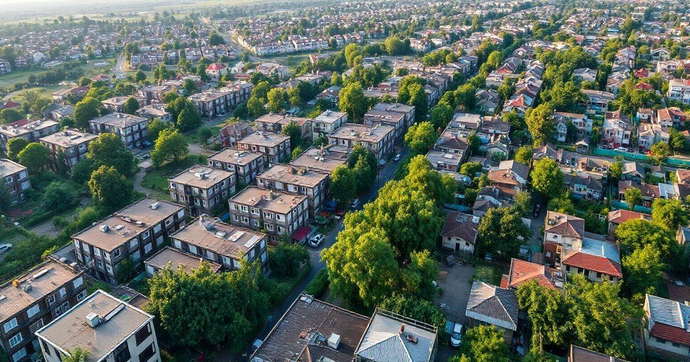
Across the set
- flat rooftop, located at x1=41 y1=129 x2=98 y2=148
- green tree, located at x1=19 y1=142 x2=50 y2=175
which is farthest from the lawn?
green tree, located at x1=19 y1=142 x2=50 y2=175

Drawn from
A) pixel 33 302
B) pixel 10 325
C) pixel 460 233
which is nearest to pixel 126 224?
pixel 33 302

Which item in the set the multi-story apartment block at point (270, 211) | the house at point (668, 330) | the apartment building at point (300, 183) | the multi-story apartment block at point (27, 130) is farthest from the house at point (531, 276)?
the multi-story apartment block at point (27, 130)

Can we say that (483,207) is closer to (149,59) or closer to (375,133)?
(375,133)

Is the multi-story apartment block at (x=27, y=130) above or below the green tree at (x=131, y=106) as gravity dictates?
below

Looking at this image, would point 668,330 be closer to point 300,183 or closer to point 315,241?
point 315,241

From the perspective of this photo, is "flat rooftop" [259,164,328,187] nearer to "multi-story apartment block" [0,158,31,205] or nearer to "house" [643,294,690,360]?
"multi-story apartment block" [0,158,31,205]

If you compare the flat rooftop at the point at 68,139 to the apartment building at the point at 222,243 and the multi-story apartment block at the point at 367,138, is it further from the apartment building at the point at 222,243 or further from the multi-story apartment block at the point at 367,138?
the multi-story apartment block at the point at 367,138
